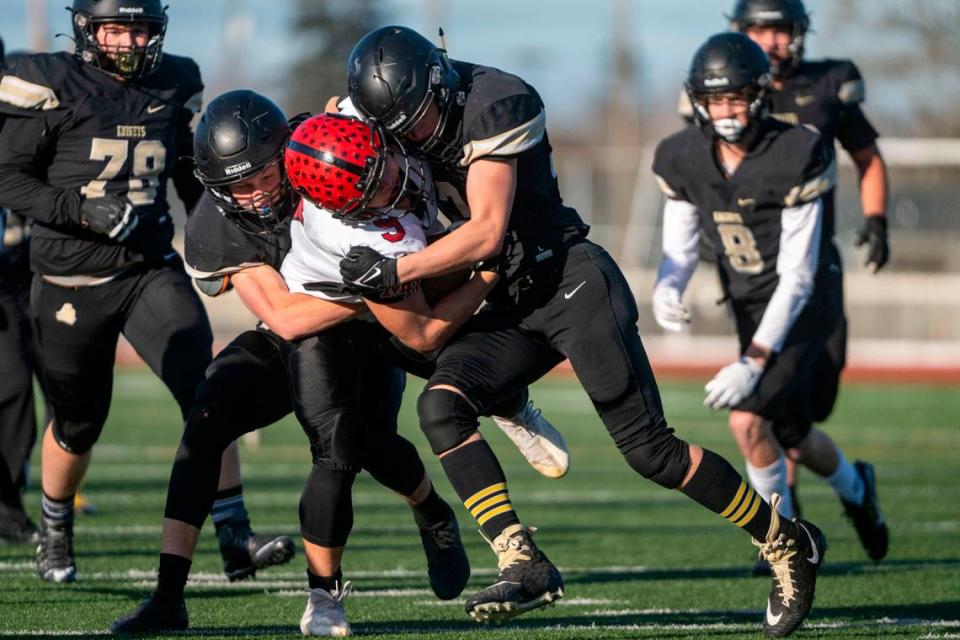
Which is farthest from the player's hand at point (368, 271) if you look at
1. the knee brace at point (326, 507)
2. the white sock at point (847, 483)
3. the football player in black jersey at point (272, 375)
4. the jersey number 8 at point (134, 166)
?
the white sock at point (847, 483)

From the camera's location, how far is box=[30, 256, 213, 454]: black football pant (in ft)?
17.0

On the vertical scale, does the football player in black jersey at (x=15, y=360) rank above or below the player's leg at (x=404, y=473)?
below

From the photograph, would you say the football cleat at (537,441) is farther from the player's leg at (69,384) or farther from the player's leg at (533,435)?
the player's leg at (69,384)

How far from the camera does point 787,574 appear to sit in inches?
170

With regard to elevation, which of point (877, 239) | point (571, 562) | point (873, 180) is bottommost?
point (571, 562)

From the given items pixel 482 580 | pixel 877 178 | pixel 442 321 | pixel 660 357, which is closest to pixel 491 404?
pixel 442 321

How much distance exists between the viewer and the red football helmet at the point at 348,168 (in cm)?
397

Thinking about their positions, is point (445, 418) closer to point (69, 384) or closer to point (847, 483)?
point (69, 384)

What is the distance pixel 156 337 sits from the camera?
5199mm

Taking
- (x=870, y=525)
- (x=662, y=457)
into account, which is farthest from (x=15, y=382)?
(x=870, y=525)

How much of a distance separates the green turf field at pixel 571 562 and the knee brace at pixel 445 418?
561 mm

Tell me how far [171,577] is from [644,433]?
1.36 meters

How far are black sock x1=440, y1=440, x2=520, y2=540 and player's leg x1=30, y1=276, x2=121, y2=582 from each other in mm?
1694

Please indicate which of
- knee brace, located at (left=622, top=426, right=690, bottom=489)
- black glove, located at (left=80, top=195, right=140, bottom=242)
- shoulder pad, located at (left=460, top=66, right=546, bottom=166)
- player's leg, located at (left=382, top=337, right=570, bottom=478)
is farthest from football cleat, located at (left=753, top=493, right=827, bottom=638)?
black glove, located at (left=80, top=195, right=140, bottom=242)
